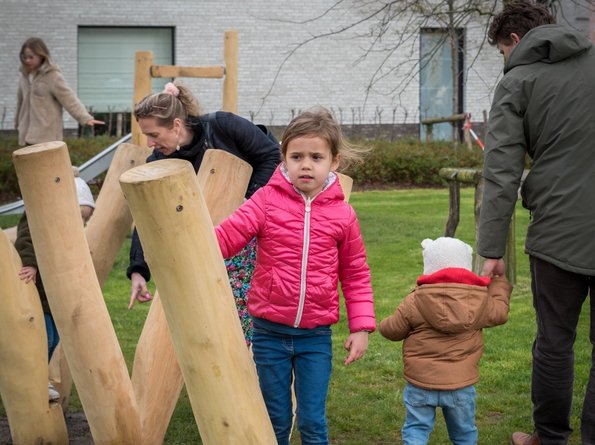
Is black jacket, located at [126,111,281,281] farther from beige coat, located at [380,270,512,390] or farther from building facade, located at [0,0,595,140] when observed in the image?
building facade, located at [0,0,595,140]

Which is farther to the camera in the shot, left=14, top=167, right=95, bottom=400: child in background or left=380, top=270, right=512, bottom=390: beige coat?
left=14, top=167, right=95, bottom=400: child in background

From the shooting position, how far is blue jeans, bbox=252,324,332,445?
404 centimetres

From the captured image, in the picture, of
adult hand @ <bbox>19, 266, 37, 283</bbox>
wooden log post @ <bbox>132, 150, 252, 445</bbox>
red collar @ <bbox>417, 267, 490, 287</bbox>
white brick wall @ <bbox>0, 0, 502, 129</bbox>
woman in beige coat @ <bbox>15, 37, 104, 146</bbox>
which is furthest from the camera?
white brick wall @ <bbox>0, 0, 502, 129</bbox>

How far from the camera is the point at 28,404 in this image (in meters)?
4.93

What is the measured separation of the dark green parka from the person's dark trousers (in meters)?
0.10

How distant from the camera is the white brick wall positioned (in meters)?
23.5

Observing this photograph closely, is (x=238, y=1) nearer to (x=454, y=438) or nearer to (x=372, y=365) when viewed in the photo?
(x=372, y=365)

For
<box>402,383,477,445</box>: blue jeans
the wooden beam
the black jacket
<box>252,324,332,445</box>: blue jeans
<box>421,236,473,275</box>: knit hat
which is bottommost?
<box>402,383,477,445</box>: blue jeans

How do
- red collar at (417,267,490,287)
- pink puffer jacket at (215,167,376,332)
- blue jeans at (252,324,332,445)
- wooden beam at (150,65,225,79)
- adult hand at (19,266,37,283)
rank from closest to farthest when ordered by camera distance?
pink puffer jacket at (215,167,376,332)
blue jeans at (252,324,332,445)
red collar at (417,267,490,287)
adult hand at (19,266,37,283)
wooden beam at (150,65,225,79)

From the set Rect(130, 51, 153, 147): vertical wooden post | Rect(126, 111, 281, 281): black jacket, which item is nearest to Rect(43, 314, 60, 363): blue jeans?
Rect(126, 111, 281, 281): black jacket

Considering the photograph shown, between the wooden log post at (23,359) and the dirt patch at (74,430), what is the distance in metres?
0.29

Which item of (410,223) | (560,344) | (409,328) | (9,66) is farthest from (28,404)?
(9,66)

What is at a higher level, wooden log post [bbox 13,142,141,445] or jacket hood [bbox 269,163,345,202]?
jacket hood [bbox 269,163,345,202]

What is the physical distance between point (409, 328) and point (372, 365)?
267 centimetres
